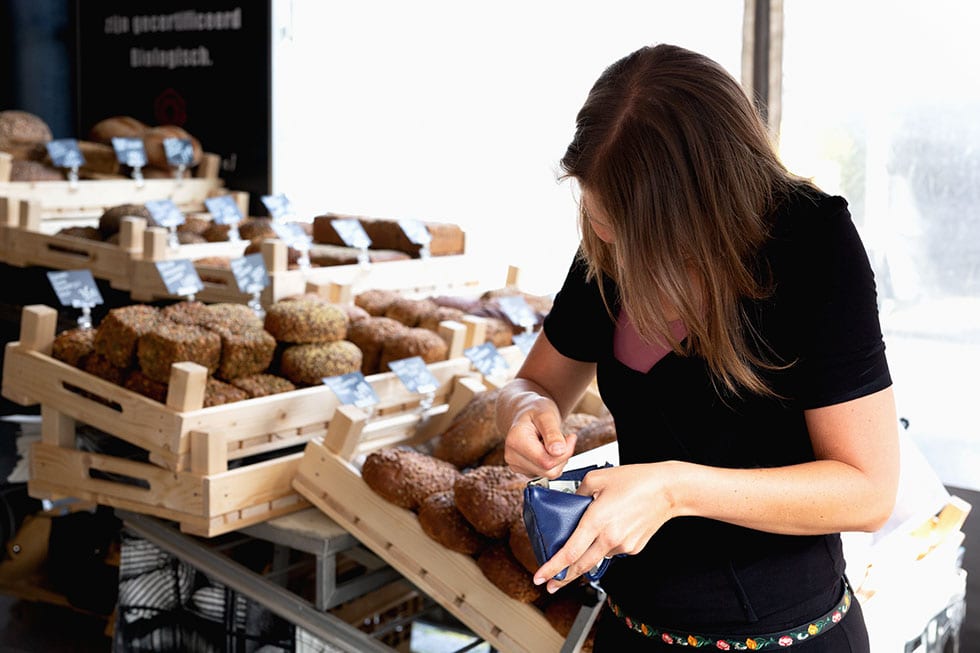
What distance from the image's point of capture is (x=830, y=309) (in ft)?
3.33

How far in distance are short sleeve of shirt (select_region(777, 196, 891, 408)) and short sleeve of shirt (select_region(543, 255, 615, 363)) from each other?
0.90 ft

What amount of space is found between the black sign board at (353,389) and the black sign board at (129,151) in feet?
6.95

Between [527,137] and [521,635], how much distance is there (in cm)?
239

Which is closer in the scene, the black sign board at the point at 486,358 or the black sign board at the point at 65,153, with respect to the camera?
the black sign board at the point at 486,358

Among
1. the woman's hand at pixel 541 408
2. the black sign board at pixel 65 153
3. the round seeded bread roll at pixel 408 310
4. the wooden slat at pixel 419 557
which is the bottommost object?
the wooden slat at pixel 419 557

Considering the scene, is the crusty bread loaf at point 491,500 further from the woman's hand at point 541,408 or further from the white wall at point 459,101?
the white wall at point 459,101

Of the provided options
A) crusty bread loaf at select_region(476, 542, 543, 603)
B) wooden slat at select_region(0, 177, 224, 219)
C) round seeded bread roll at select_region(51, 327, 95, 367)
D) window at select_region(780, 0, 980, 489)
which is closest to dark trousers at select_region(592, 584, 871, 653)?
crusty bread loaf at select_region(476, 542, 543, 603)

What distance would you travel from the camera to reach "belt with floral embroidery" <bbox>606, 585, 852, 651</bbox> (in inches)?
44.1

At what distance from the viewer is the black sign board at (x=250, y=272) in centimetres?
282

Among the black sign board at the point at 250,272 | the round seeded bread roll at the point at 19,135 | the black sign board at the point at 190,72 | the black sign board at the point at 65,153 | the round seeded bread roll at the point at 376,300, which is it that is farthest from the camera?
the black sign board at the point at 190,72

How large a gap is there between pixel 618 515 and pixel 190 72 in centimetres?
433

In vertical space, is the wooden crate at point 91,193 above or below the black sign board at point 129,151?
below

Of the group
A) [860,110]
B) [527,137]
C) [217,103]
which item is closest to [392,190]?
[527,137]

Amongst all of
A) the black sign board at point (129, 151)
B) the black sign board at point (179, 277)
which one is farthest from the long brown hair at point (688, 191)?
the black sign board at point (129, 151)
